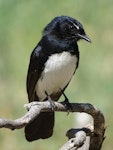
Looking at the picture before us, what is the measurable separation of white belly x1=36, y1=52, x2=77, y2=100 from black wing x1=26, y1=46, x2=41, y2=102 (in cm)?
4

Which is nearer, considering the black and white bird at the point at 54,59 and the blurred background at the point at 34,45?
the black and white bird at the point at 54,59

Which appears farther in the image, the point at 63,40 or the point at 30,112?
the point at 63,40

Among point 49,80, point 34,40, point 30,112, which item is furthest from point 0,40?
point 30,112

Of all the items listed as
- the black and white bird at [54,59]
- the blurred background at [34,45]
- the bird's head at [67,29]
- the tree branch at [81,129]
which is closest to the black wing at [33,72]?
the black and white bird at [54,59]

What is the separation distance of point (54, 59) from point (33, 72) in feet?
0.80

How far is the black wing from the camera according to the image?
4938 millimetres

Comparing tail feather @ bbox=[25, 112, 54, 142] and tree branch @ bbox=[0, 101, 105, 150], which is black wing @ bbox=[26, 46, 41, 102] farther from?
tree branch @ bbox=[0, 101, 105, 150]

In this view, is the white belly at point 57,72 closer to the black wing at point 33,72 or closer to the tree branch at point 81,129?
the black wing at point 33,72

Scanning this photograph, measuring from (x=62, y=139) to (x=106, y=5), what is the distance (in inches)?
90.0

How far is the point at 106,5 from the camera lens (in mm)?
8305

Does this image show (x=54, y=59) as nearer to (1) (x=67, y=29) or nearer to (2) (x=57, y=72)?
(2) (x=57, y=72)

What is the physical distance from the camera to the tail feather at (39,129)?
4.65m

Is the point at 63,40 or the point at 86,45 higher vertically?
the point at 63,40

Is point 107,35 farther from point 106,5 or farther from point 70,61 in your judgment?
point 70,61
